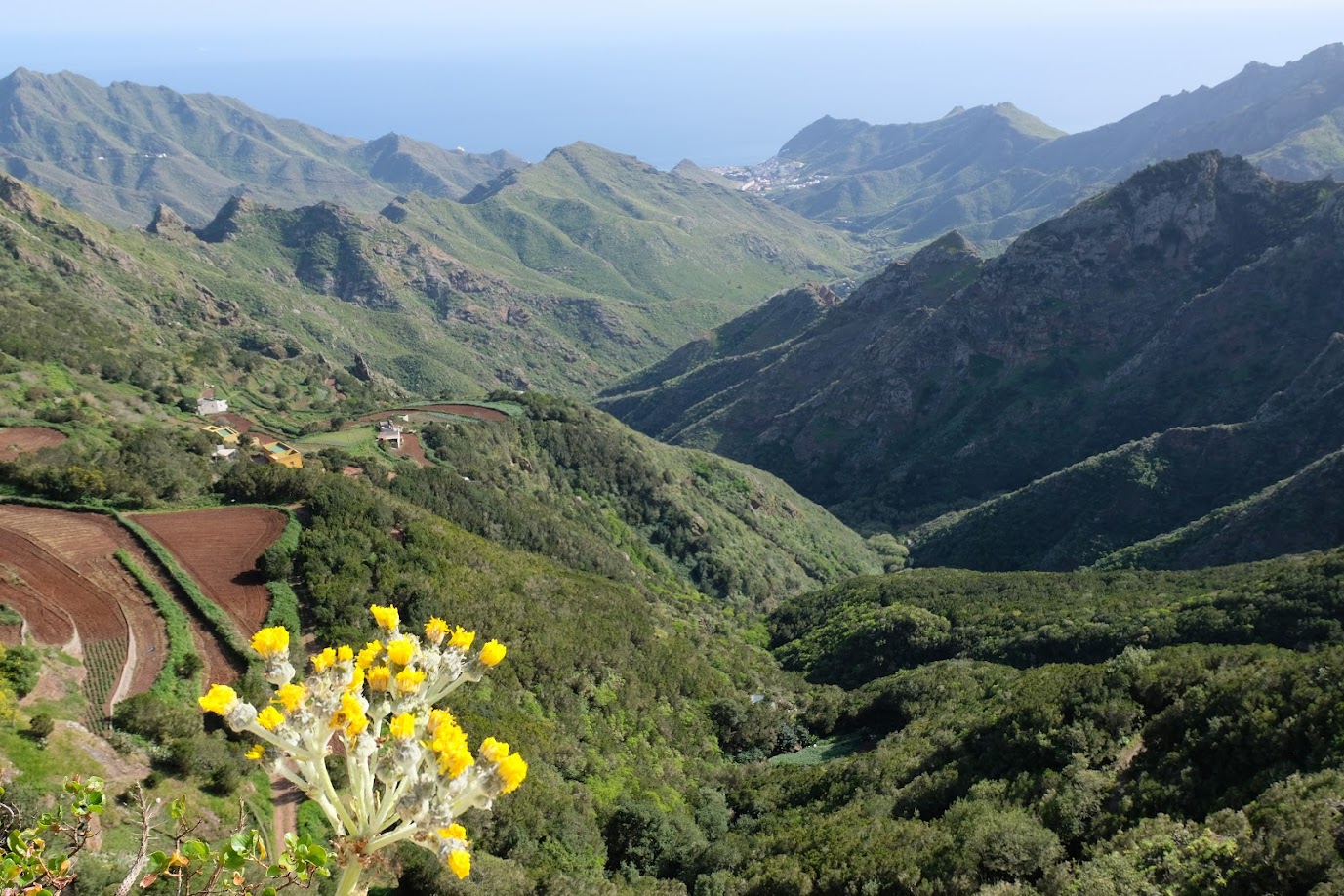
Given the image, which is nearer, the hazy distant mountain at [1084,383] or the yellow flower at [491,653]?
the yellow flower at [491,653]

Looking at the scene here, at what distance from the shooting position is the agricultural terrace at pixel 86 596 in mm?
27000

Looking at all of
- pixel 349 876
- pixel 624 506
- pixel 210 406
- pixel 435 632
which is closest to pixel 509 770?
pixel 349 876

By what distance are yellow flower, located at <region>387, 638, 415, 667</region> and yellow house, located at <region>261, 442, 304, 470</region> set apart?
56.5 metres

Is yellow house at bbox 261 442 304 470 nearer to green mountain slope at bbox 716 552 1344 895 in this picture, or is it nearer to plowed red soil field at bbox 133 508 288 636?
plowed red soil field at bbox 133 508 288 636

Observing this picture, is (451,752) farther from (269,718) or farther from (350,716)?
(269,718)

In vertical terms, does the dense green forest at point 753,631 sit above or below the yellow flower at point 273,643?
below

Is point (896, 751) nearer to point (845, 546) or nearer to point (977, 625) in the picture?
point (977, 625)

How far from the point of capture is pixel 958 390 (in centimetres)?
12938

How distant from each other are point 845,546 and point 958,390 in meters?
41.5

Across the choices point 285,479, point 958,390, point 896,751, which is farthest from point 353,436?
point 958,390

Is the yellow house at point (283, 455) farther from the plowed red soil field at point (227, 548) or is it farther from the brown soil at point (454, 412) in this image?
the plowed red soil field at point (227, 548)

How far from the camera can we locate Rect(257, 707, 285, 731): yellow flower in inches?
215

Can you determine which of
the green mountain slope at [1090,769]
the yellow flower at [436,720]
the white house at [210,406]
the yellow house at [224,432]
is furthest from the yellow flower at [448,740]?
the white house at [210,406]

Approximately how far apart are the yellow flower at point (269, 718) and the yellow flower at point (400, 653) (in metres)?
0.86
